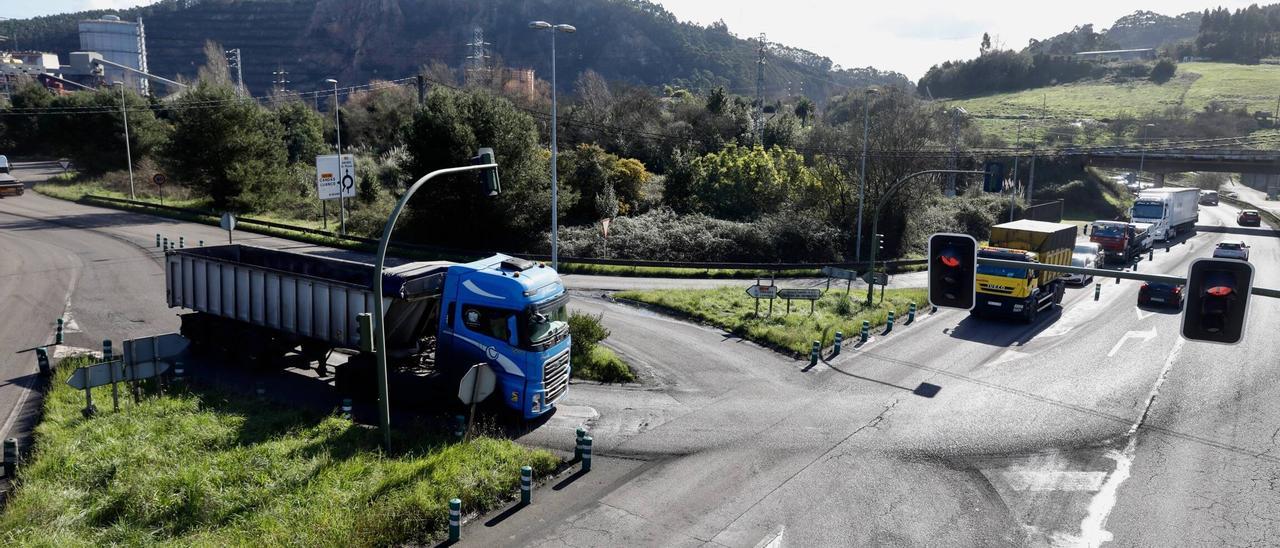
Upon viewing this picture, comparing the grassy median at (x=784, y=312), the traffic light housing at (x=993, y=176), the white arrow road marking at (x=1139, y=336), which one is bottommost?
the white arrow road marking at (x=1139, y=336)

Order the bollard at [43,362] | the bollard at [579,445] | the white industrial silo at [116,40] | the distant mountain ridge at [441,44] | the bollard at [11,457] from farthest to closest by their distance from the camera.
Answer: the distant mountain ridge at [441,44], the white industrial silo at [116,40], the bollard at [43,362], the bollard at [579,445], the bollard at [11,457]

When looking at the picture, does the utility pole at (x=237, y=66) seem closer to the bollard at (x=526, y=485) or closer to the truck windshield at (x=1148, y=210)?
the bollard at (x=526, y=485)

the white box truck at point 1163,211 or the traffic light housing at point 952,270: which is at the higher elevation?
the traffic light housing at point 952,270

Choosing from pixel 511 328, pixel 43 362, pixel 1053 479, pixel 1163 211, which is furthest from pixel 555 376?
pixel 1163 211

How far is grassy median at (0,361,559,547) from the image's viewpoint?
10.5 m

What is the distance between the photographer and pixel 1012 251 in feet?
88.8

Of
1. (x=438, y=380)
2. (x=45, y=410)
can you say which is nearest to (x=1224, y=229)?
(x=438, y=380)

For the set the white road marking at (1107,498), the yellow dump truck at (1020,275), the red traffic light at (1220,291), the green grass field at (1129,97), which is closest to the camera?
the red traffic light at (1220,291)

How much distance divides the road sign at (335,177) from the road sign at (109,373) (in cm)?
2926

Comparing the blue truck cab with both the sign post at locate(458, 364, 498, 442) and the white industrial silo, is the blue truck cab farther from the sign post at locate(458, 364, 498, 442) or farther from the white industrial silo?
the white industrial silo

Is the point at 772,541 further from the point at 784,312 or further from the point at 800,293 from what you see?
the point at 784,312

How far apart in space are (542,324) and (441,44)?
18004 centimetres

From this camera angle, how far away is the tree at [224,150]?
48062mm

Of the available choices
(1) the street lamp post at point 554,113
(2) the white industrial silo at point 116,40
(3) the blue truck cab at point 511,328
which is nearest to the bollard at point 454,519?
(3) the blue truck cab at point 511,328
